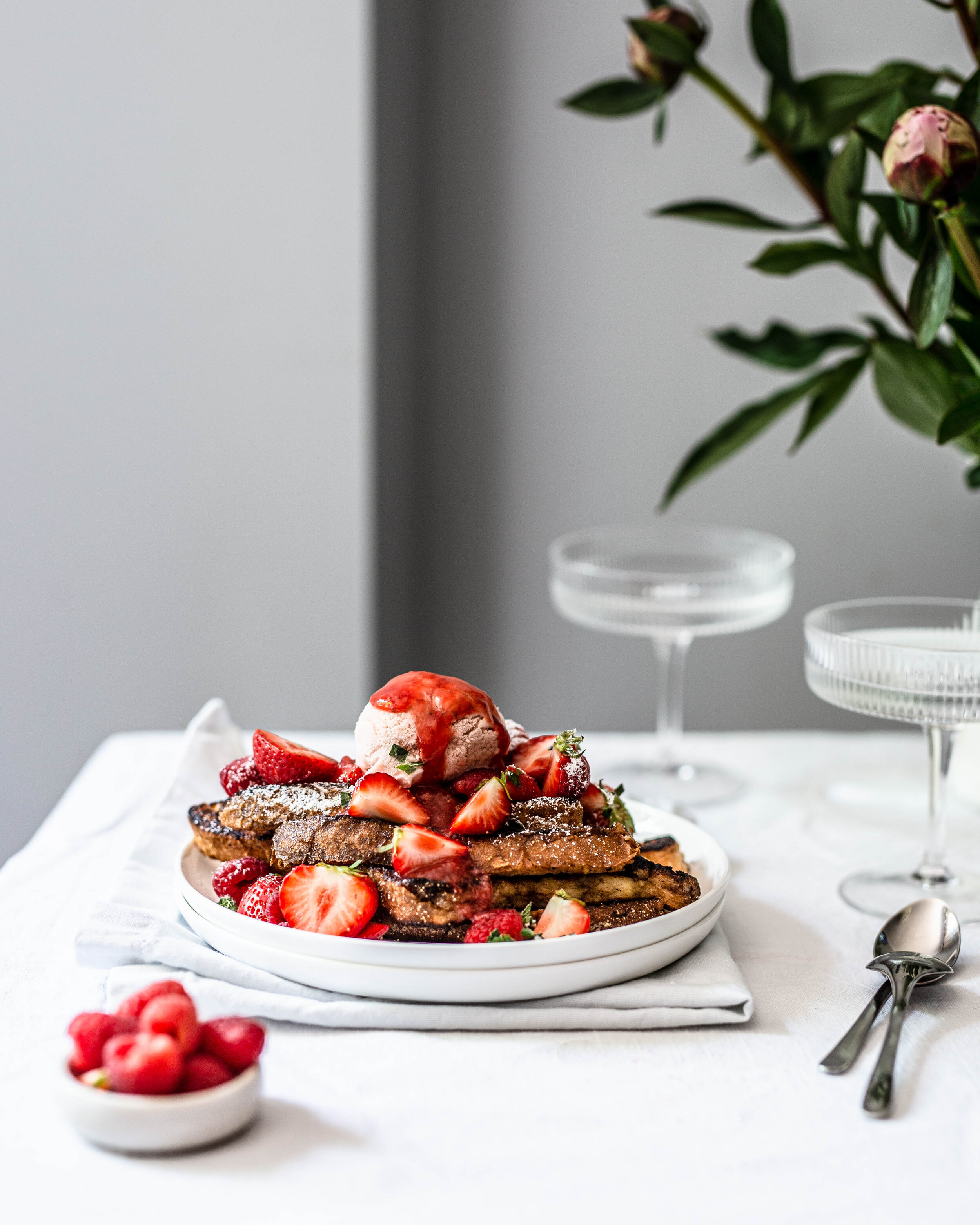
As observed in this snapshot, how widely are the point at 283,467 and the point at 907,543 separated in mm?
1233

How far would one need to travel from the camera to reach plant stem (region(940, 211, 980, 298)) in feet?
2.88

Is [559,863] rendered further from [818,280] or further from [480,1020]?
[818,280]

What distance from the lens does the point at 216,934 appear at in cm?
75

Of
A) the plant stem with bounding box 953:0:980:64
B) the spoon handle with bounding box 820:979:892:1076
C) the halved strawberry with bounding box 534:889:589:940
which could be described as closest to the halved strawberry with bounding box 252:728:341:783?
the halved strawberry with bounding box 534:889:589:940

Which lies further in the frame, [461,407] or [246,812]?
[461,407]

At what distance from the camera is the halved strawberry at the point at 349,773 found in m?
0.85

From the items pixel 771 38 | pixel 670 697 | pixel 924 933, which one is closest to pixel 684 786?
pixel 670 697

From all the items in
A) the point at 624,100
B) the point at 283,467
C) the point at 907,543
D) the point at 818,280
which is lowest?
the point at 907,543

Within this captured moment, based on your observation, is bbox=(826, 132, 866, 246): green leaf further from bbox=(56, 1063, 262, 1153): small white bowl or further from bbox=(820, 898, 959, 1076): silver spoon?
bbox=(56, 1063, 262, 1153): small white bowl

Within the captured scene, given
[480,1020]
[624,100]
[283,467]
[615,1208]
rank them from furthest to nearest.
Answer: [283,467]
[624,100]
[480,1020]
[615,1208]

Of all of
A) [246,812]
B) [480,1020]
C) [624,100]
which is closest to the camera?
[480,1020]

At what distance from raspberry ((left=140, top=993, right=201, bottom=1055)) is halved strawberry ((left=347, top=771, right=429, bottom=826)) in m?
0.21

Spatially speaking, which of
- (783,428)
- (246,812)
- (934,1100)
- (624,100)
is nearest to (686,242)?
(783,428)

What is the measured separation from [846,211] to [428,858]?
0.75 m
